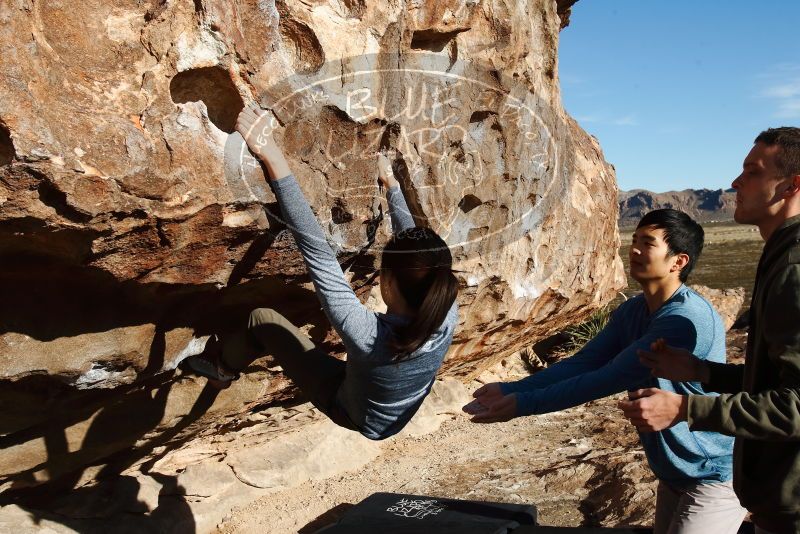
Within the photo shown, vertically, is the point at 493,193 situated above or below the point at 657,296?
above

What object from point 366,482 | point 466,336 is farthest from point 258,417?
point 466,336

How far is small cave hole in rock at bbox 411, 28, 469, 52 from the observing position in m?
3.71

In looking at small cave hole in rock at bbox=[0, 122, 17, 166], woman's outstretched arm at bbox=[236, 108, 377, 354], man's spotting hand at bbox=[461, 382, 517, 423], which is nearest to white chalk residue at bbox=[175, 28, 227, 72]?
woman's outstretched arm at bbox=[236, 108, 377, 354]

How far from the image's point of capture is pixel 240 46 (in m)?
2.83

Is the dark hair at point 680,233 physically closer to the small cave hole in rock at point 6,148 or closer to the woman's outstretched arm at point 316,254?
the woman's outstretched arm at point 316,254

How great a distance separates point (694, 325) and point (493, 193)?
192cm

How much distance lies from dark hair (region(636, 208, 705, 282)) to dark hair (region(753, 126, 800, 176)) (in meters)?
0.67

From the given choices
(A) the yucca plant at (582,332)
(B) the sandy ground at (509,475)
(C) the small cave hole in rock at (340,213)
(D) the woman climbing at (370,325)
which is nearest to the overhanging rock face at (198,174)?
(C) the small cave hole in rock at (340,213)

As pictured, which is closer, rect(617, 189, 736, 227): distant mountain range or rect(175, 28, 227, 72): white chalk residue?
rect(175, 28, 227, 72): white chalk residue

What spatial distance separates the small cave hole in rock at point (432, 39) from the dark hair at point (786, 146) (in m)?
1.96

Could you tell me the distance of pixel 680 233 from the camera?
275 centimetres

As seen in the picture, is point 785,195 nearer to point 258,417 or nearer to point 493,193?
point 493,193

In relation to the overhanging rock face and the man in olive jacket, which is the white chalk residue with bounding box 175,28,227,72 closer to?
the overhanging rock face

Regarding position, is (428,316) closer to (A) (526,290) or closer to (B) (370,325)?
(B) (370,325)
